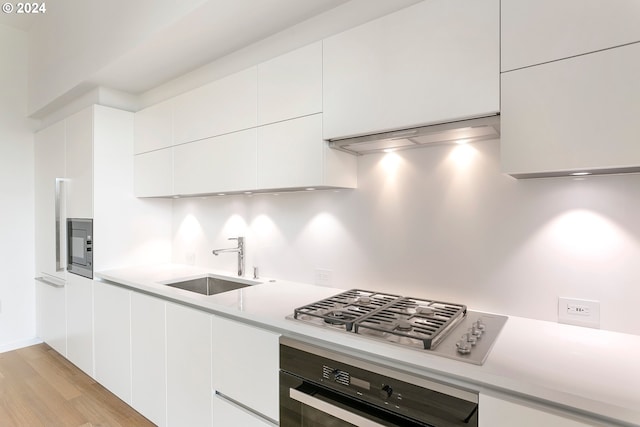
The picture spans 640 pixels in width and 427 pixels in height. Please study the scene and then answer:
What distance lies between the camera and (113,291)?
8.54 ft

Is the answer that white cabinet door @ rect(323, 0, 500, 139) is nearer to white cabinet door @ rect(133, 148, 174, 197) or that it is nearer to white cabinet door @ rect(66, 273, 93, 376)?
white cabinet door @ rect(133, 148, 174, 197)

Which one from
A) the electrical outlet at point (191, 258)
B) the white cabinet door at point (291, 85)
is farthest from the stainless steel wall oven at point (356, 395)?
the electrical outlet at point (191, 258)

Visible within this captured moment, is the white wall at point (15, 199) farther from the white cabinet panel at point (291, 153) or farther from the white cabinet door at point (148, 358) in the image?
the white cabinet panel at point (291, 153)

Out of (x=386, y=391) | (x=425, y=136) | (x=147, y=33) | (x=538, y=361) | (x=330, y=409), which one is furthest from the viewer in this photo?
(x=147, y=33)

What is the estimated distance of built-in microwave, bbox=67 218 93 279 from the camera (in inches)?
114

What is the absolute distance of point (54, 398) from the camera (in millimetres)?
2727

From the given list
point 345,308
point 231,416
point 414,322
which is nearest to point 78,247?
point 231,416

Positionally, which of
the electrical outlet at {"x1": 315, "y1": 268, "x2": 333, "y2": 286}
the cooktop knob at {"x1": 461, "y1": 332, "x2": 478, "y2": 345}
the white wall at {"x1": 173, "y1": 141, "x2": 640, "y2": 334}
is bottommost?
the cooktop knob at {"x1": 461, "y1": 332, "x2": 478, "y2": 345}

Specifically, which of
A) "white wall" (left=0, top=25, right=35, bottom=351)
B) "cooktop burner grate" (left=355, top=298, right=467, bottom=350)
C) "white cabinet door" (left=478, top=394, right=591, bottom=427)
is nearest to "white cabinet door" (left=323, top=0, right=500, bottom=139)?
"cooktop burner grate" (left=355, top=298, right=467, bottom=350)

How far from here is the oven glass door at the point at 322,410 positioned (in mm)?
1259

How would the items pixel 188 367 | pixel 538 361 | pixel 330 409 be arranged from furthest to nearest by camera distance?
1. pixel 188 367
2. pixel 330 409
3. pixel 538 361

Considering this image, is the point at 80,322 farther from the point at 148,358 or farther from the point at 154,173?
the point at 154,173

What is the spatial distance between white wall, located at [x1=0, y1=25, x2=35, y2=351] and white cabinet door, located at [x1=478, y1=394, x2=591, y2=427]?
457 cm

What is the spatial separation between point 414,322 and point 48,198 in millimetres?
3767
